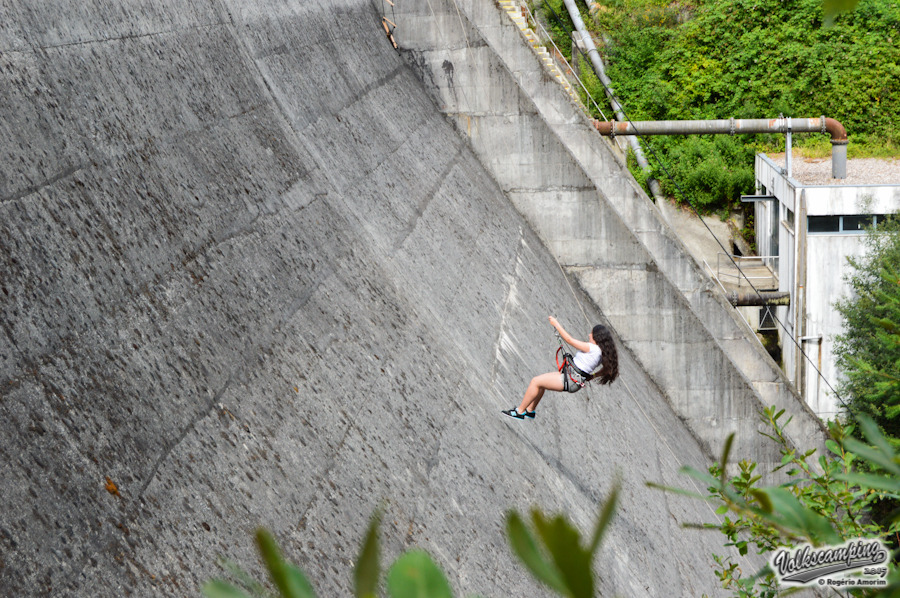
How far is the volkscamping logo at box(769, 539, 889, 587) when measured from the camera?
219 cm

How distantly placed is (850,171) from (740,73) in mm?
5714

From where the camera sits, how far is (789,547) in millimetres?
2668

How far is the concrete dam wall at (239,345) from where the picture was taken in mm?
2637

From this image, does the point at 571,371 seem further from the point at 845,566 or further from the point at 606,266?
the point at 606,266

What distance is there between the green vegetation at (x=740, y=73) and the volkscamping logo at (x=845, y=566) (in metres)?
23.1

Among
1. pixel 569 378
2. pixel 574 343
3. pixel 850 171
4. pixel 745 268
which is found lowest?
pixel 745 268

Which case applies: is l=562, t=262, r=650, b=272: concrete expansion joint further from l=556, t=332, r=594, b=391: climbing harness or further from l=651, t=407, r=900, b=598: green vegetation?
l=651, t=407, r=900, b=598: green vegetation

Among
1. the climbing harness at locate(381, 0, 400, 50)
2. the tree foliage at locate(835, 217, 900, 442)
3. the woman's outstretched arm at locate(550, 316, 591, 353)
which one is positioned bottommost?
the tree foliage at locate(835, 217, 900, 442)

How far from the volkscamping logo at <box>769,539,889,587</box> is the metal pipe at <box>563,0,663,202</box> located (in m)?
23.5

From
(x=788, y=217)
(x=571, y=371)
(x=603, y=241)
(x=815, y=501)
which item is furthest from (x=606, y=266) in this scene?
(x=788, y=217)

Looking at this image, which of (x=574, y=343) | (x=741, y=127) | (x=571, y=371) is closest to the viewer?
(x=574, y=343)

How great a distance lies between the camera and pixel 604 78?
26.3 metres

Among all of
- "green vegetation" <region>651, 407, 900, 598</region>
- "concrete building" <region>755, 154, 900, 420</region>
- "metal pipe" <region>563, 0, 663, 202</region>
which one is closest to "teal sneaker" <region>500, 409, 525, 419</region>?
"green vegetation" <region>651, 407, 900, 598</region>

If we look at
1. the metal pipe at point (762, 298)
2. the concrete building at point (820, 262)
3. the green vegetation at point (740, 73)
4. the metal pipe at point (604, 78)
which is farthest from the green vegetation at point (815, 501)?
the metal pipe at point (604, 78)
